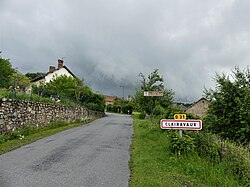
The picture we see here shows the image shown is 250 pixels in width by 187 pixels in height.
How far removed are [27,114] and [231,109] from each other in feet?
35.3

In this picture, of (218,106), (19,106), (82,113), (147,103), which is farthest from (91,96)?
(218,106)

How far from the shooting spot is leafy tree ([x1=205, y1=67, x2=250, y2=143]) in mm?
10148

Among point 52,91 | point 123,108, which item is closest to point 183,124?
point 52,91

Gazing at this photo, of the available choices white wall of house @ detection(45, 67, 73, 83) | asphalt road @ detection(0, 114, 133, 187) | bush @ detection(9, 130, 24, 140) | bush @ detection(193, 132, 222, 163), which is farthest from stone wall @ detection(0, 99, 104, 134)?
white wall of house @ detection(45, 67, 73, 83)

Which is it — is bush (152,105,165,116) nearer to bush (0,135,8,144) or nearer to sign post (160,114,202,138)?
sign post (160,114,202,138)

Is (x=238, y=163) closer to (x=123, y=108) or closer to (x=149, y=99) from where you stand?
(x=149, y=99)

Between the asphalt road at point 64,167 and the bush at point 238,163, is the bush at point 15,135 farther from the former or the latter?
the bush at point 238,163

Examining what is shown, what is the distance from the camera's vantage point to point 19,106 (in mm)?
12844

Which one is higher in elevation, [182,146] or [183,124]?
[183,124]

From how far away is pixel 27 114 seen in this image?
13727mm

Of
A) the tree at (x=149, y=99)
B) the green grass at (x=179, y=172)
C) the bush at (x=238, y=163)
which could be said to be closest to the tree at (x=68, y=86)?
the tree at (x=149, y=99)

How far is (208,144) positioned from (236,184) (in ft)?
5.96

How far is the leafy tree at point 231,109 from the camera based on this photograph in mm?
10148

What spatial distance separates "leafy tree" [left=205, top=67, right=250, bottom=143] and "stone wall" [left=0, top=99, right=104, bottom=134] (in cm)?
950
